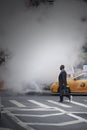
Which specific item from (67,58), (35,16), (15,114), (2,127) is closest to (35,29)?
(35,16)

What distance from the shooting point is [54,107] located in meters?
16.9

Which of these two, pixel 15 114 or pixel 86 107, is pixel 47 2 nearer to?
pixel 15 114

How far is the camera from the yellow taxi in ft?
75.2

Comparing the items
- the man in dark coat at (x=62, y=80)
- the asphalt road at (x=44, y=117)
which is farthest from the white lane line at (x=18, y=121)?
the man in dark coat at (x=62, y=80)

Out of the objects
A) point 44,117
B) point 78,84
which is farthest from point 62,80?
point 44,117

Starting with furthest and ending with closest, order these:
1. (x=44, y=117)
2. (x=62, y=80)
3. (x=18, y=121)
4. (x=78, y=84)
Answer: (x=78, y=84), (x=62, y=80), (x=44, y=117), (x=18, y=121)

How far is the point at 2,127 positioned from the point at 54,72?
28.6ft

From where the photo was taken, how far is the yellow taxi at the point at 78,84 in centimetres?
2292

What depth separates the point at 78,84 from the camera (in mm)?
23047

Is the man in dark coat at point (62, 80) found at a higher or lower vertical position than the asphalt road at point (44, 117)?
higher

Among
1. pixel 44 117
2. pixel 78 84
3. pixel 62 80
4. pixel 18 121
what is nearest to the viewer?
pixel 18 121

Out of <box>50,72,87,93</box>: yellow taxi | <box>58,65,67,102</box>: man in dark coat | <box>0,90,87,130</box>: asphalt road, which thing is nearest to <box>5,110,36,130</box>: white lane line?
<box>0,90,87,130</box>: asphalt road

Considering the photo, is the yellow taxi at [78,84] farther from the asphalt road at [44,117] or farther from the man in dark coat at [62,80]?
the asphalt road at [44,117]

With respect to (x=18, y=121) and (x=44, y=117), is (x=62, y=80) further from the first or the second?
(x=18, y=121)
